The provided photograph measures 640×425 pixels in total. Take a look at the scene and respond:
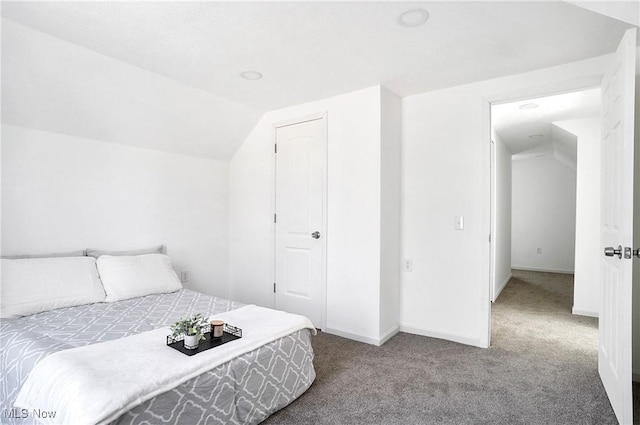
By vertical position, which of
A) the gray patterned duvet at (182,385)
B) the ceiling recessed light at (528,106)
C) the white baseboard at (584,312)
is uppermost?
the ceiling recessed light at (528,106)

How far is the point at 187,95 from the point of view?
333cm

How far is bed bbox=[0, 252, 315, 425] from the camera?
1.53m

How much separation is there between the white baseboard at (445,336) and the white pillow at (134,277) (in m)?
2.24

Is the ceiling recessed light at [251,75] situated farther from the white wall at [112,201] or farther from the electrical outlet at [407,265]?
the electrical outlet at [407,265]

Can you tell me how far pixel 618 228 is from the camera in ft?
6.28

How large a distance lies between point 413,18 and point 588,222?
343 cm

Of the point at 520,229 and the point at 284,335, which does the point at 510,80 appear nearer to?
the point at 284,335

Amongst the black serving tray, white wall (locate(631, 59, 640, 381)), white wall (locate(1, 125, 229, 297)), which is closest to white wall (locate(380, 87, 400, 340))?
the black serving tray

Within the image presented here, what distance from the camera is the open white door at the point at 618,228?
1776mm

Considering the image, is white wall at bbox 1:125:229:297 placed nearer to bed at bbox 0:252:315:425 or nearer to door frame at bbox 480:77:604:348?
bed at bbox 0:252:315:425

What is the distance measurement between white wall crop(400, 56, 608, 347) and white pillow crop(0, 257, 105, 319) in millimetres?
2784

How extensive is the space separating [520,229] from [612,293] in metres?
6.05

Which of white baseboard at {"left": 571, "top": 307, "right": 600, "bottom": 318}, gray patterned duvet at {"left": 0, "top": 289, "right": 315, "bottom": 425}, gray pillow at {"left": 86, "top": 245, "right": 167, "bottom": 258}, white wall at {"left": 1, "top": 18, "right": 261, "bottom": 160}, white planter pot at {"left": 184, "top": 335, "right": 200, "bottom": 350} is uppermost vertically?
white wall at {"left": 1, "top": 18, "right": 261, "bottom": 160}

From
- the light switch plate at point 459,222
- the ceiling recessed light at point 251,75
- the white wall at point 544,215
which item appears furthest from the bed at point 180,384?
the white wall at point 544,215
